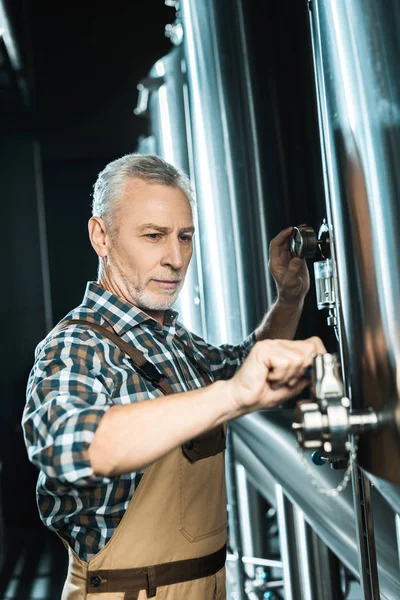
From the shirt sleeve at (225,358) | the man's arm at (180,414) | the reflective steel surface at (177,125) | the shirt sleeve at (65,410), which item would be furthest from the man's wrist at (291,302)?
the reflective steel surface at (177,125)

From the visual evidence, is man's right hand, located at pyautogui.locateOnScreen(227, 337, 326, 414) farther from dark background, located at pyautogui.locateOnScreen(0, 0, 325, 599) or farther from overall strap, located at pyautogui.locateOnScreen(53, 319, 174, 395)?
dark background, located at pyautogui.locateOnScreen(0, 0, 325, 599)

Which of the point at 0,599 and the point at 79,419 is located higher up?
the point at 79,419

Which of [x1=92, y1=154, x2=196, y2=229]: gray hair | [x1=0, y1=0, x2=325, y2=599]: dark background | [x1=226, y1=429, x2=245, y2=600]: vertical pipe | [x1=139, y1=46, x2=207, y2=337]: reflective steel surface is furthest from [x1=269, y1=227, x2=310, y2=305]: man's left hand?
[x1=0, y1=0, x2=325, y2=599]: dark background

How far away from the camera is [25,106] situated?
16.1 ft

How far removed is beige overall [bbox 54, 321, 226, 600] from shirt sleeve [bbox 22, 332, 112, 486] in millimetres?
139

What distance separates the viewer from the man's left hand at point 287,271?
1.54m

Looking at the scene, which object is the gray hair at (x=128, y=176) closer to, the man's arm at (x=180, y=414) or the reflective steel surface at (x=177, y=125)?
the man's arm at (x=180, y=414)

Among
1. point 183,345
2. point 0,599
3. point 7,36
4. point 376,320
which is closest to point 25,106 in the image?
point 7,36

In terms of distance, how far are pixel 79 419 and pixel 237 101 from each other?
4.01ft

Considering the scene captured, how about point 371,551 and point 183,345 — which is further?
point 183,345

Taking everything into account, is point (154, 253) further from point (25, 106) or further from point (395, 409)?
point (25, 106)

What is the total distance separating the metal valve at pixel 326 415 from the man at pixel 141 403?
4cm

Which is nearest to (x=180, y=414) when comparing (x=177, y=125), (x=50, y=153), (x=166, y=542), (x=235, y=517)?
(x=166, y=542)

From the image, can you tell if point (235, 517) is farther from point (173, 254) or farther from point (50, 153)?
point (50, 153)
